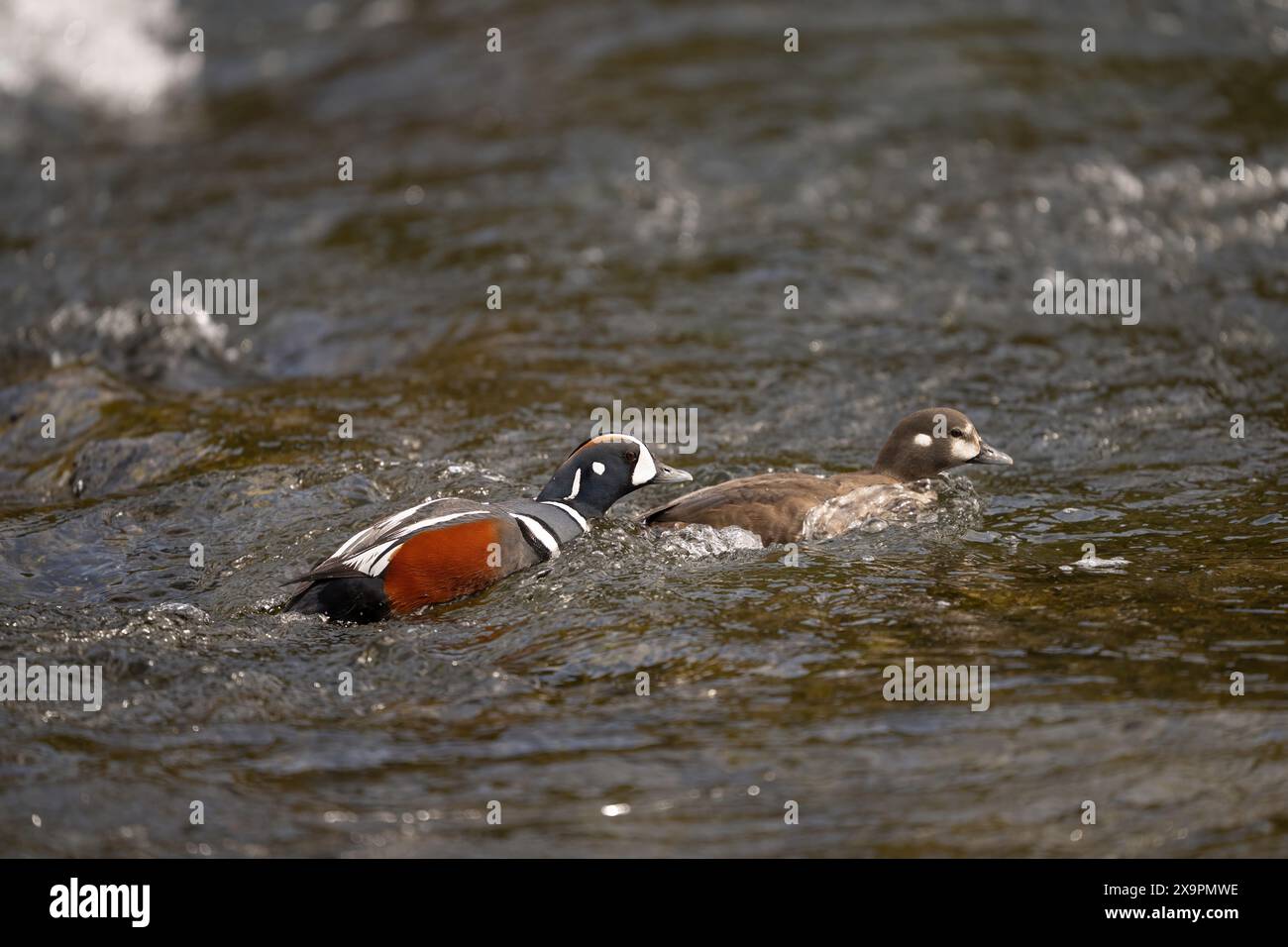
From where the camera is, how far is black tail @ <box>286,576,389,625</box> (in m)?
6.95

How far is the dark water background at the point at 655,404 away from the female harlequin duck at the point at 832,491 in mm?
205

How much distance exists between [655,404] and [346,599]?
3.94m

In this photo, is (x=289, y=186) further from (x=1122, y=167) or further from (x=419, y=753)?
(x=419, y=753)

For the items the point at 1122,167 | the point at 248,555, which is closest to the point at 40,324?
the point at 248,555

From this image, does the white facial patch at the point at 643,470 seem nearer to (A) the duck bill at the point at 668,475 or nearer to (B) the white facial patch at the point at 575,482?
(A) the duck bill at the point at 668,475

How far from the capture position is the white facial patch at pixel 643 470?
26.4 feet

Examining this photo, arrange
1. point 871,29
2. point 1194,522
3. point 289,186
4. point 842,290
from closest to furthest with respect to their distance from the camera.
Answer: point 1194,522, point 842,290, point 289,186, point 871,29

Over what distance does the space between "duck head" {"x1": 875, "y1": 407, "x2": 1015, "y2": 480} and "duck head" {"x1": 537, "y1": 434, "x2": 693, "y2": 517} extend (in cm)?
166

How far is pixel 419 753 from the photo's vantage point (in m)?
5.72

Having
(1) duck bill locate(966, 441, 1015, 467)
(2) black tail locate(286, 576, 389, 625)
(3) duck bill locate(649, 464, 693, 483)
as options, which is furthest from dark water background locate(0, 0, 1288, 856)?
(3) duck bill locate(649, 464, 693, 483)

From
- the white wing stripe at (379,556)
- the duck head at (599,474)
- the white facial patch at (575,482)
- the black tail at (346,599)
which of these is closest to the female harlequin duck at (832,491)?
the duck head at (599,474)

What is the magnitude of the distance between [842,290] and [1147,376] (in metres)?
2.91

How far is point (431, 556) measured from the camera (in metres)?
7.00

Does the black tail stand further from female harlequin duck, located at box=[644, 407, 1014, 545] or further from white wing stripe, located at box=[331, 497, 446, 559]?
female harlequin duck, located at box=[644, 407, 1014, 545]
